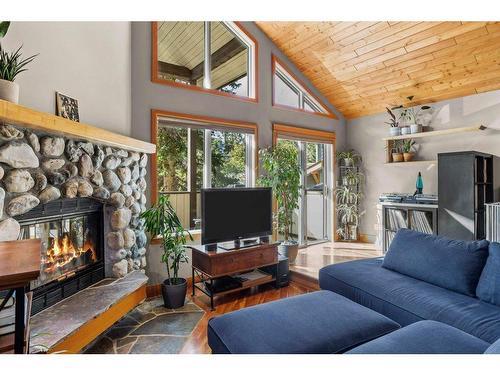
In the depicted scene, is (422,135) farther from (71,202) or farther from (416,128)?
(71,202)

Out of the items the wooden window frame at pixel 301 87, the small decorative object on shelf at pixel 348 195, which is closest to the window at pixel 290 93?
the wooden window frame at pixel 301 87

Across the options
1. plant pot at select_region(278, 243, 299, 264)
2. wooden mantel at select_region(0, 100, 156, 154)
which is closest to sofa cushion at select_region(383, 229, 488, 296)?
plant pot at select_region(278, 243, 299, 264)

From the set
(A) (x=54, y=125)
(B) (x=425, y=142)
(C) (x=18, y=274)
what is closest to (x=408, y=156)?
(B) (x=425, y=142)

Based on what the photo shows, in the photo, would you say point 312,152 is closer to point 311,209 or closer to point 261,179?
point 311,209

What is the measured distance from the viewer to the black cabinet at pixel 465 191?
353 centimetres

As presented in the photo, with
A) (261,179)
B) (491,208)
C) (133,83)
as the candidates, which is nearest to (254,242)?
(261,179)

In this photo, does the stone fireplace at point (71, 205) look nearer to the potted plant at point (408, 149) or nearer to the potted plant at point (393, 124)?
the potted plant at point (393, 124)

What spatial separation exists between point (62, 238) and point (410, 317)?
8.65 ft

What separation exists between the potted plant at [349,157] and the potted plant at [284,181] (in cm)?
169

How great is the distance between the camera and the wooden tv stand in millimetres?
2990

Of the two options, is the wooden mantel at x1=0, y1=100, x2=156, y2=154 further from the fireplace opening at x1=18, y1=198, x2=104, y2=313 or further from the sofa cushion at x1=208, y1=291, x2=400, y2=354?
the sofa cushion at x1=208, y1=291, x2=400, y2=354

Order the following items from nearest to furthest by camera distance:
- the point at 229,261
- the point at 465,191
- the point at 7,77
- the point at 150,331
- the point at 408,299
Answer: the point at 7,77 → the point at 408,299 → the point at 150,331 → the point at 229,261 → the point at 465,191

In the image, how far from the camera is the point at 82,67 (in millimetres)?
2572

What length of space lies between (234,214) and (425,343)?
219cm
